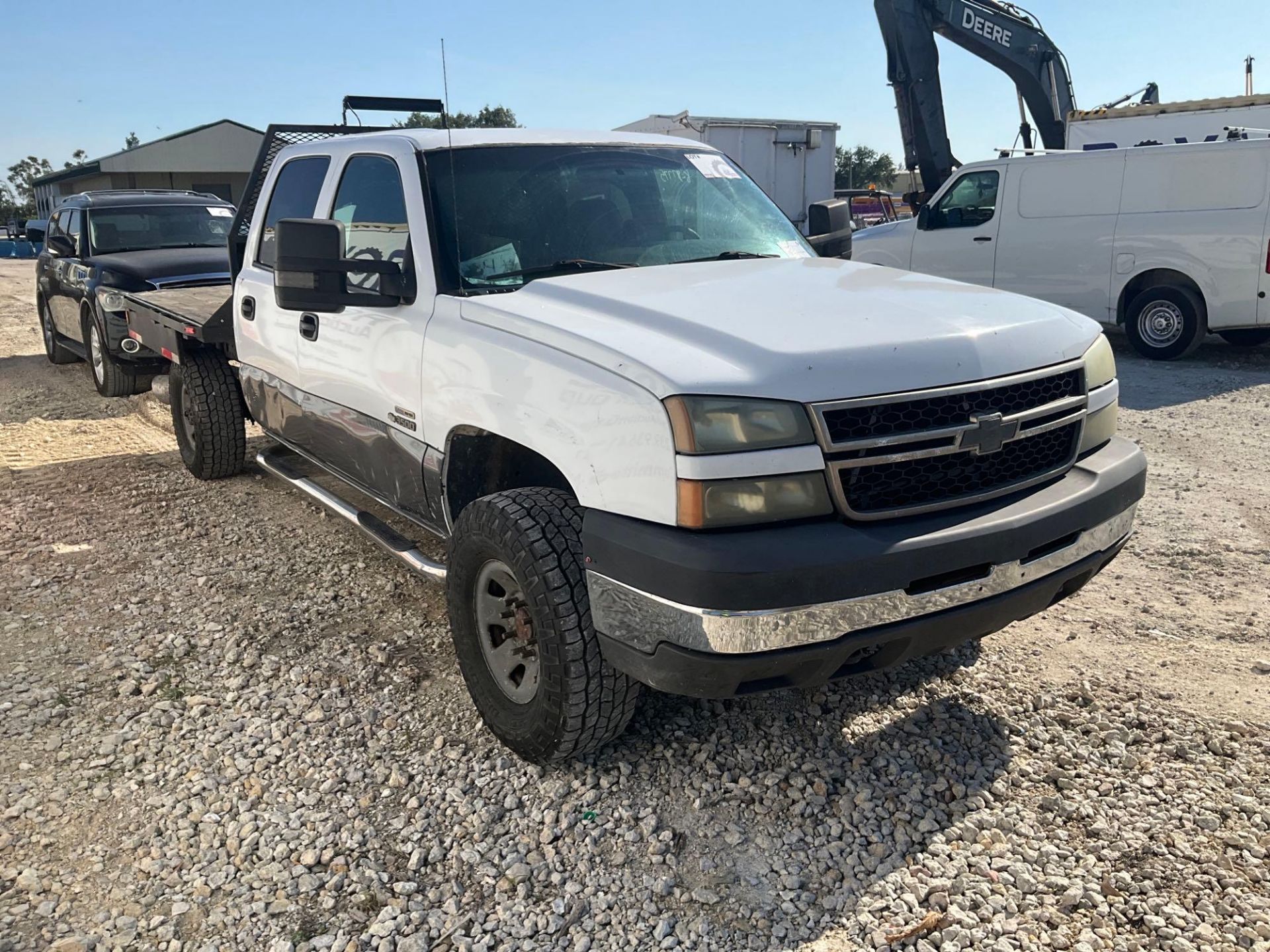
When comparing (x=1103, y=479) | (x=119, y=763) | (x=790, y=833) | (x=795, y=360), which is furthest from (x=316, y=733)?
(x=1103, y=479)

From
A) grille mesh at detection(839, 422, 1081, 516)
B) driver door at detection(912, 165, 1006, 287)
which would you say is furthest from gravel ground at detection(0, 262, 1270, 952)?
driver door at detection(912, 165, 1006, 287)

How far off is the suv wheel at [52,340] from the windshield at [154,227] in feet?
5.52

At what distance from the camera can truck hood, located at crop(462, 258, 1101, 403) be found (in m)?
2.52

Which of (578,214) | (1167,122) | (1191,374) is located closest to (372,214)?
(578,214)

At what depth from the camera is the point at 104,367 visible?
29.5 ft

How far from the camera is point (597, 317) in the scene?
2939 millimetres

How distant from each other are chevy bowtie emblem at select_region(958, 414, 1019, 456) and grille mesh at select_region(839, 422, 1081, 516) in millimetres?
42

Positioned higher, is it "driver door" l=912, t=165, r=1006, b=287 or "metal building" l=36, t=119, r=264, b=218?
"metal building" l=36, t=119, r=264, b=218

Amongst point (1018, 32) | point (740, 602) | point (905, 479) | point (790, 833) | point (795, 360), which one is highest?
point (1018, 32)

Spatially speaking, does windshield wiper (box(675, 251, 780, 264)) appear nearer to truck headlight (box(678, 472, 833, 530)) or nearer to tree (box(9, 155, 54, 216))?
truck headlight (box(678, 472, 833, 530))

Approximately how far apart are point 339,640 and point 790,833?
2118 mm

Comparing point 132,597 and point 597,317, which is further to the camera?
point 132,597

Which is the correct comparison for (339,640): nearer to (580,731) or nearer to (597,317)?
(580,731)

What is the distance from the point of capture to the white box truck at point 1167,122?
14.0 metres
